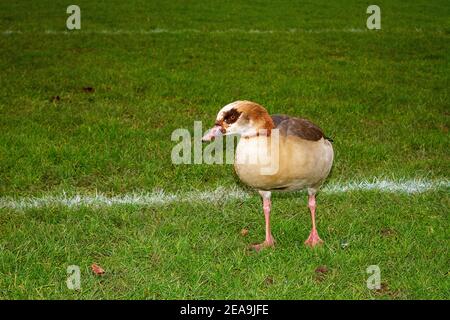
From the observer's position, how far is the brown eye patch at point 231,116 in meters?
3.96

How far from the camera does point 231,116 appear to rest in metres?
3.96

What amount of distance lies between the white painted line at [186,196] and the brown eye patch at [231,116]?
1.45 metres

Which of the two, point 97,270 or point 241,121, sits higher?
point 241,121

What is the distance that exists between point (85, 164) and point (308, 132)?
2609 millimetres

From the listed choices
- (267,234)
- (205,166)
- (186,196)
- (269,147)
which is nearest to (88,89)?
(205,166)

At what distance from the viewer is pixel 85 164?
19.7ft

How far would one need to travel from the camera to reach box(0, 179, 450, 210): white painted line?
5.20 m

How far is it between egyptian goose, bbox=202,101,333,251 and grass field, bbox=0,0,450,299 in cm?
60

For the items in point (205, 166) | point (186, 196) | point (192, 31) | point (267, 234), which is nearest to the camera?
point (267, 234)

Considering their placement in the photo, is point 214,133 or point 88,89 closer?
point 214,133

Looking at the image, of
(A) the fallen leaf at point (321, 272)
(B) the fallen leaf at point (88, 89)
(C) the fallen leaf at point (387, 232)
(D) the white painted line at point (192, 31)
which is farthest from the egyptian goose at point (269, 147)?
(D) the white painted line at point (192, 31)

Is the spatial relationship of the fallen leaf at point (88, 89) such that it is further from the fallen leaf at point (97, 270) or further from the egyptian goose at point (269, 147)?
the egyptian goose at point (269, 147)

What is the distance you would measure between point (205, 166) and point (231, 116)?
212 centimetres

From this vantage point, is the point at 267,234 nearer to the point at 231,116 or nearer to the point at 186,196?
the point at 231,116
